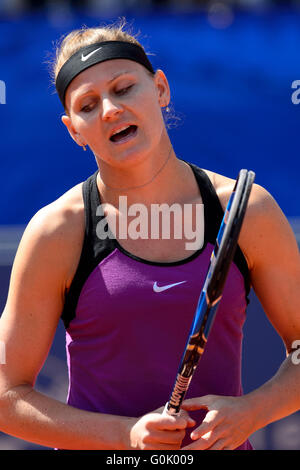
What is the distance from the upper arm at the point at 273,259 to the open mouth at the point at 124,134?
0.36 metres

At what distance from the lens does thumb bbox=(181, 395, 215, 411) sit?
1.95 metres

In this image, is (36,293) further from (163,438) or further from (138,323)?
(163,438)

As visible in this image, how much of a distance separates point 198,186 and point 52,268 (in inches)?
18.3

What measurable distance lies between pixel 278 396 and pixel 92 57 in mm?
1019

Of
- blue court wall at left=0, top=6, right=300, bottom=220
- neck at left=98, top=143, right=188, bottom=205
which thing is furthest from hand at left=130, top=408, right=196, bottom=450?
blue court wall at left=0, top=6, right=300, bottom=220

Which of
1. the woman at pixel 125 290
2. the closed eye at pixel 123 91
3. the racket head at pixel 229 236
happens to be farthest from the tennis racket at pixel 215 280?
the closed eye at pixel 123 91

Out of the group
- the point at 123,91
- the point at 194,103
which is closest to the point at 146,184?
the point at 123,91

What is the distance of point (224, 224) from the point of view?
1.84 meters

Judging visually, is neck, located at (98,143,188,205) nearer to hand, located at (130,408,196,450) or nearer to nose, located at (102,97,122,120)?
nose, located at (102,97,122,120)

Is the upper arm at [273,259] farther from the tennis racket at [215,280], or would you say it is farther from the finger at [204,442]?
the finger at [204,442]

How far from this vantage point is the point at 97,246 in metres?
2.08

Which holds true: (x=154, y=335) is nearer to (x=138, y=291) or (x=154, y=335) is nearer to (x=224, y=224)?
(x=138, y=291)

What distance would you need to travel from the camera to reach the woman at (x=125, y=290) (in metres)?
2.04
